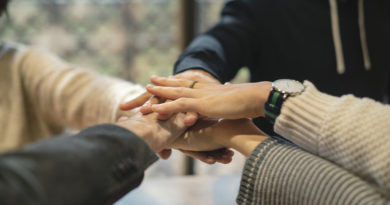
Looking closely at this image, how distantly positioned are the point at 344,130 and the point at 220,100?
0.79ft

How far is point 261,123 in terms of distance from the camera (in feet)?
2.34

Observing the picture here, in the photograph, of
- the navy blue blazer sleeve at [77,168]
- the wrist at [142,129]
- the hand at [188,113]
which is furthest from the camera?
the hand at [188,113]

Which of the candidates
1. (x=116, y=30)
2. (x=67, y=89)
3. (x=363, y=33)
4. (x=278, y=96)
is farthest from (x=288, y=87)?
(x=116, y=30)

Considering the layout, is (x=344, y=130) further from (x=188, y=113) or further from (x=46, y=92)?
(x=46, y=92)

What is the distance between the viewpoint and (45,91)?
991 millimetres

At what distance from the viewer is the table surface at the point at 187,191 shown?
90 cm

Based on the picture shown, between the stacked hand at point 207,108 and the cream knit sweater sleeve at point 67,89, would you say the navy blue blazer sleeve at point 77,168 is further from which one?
the cream knit sweater sleeve at point 67,89

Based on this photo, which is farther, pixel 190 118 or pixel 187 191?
pixel 187 191

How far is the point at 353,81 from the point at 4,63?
3.13 ft

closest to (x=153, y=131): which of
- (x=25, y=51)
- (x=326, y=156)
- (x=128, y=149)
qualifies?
(x=128, y=149)

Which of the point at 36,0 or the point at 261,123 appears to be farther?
the point at 36,0

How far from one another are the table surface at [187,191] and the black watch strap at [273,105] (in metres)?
0.34

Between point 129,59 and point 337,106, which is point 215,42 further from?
point 129,59

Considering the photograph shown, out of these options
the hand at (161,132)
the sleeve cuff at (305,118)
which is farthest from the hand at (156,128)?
the sleeve cuff at (305,118)
